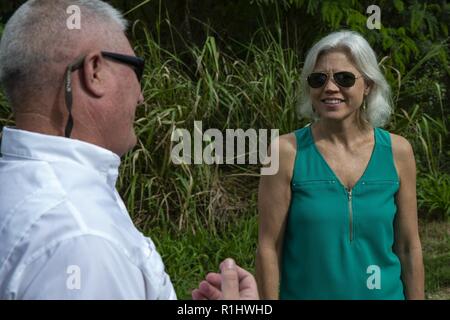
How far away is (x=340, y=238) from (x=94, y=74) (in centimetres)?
153

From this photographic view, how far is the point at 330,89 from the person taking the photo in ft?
10.6

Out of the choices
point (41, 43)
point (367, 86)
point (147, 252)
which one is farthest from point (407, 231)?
point (41, 43)

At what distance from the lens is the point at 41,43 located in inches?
67.0

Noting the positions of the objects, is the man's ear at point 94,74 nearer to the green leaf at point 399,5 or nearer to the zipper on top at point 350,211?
the zipper on top at point 350,211

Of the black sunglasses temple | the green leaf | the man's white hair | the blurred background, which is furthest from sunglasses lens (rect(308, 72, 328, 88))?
the green leaf

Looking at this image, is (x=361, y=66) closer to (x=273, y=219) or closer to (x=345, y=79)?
(x=345, y=79)

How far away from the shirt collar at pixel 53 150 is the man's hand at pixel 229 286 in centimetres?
41

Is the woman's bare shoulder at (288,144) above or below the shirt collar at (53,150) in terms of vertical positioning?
above

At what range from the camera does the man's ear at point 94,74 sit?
1.68 meters

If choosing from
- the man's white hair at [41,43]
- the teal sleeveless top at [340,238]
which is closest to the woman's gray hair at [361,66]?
the teal sleeveless top at [340,238]

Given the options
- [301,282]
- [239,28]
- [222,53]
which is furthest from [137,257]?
[239,28]

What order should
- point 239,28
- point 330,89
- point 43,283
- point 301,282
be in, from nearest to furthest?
1. point 43,283
2. point 301,282
3. point 330,89
4. point 239,28
